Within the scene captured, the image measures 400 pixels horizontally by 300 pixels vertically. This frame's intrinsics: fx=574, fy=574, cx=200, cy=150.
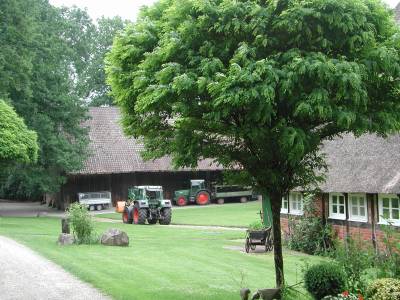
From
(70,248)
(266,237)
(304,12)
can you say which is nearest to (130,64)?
(304,12)

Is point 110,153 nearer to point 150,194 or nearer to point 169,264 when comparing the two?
point 150,194

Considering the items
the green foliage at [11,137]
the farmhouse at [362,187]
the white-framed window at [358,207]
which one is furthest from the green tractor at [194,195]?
the white-framed window at [358,207]

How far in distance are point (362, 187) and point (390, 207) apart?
1079 mm

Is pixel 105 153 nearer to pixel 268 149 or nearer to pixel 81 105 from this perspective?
pixel 81 105

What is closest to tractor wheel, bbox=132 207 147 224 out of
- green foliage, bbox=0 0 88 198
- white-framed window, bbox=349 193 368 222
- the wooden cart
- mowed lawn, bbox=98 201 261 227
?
mowed lawn, bbox=98 201 261 227

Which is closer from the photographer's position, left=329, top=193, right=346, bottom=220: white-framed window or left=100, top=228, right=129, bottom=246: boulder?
left=100, top=228, right=129, bottom=246: boulder

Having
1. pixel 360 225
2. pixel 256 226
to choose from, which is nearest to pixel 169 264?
pixel 360 225

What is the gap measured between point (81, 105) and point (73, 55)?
4116 mm

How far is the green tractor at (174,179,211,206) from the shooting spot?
148 ft

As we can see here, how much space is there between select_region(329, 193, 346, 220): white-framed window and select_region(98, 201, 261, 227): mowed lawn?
9488 mm

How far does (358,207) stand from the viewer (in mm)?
20172

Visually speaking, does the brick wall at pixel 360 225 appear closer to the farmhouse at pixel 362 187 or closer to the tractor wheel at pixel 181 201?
the farmhouse at pixel 362 187

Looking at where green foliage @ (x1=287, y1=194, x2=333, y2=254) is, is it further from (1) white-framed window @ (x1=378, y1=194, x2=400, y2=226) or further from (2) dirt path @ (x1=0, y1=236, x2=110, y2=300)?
(2) dirt path @ (x1=0, y1=236, x2=110, y2=300)

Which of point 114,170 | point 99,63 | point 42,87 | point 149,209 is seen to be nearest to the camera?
point 149,209
